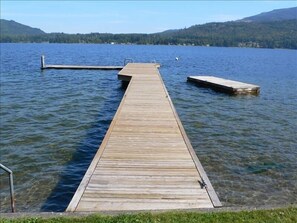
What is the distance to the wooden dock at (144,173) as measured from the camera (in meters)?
6.06

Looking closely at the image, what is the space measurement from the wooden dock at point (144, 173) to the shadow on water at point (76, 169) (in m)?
1.28

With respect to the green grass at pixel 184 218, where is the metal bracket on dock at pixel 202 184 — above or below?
below

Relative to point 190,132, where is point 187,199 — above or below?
above

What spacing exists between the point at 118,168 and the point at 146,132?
297 centimetres

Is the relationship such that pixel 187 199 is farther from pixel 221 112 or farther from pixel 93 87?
pixel 93 87

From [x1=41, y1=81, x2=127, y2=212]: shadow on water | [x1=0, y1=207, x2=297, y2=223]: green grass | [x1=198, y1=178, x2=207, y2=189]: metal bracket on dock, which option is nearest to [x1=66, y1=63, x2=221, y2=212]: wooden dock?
[x1=198, y1=178, x2=207, y2=189]: metal bracket on dock

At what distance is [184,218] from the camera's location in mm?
5262

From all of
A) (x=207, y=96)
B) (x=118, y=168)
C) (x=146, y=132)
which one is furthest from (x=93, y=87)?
(x=118, y=168)

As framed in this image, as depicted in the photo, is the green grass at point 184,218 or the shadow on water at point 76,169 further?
the shadow on water at point 76,169

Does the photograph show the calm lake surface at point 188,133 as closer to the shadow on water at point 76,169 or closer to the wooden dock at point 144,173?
the shadow on water at point 76,169

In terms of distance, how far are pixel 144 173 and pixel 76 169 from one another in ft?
11.5

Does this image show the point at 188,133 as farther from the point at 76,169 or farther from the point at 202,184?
the point at 202,184

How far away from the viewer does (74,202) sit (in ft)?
19.5

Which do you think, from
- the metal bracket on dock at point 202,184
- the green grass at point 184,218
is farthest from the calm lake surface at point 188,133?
the green grass at point 184,218
